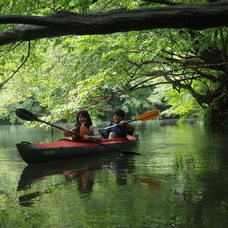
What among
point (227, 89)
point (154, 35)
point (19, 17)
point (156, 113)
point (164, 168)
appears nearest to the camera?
point (19, 17)

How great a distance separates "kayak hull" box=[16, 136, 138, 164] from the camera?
830 centimetres

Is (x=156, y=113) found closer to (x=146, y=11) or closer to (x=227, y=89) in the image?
(x=227, y=89)

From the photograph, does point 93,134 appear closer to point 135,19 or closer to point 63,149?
point 63,149

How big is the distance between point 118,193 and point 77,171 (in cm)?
242

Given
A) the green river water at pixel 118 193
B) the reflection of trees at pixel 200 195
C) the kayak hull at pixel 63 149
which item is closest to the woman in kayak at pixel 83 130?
the kayak hull at pixel 63 149

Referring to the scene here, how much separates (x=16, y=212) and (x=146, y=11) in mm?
2727

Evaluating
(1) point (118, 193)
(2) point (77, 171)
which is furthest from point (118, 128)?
(1) point (118, 193)

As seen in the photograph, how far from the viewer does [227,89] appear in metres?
15.3

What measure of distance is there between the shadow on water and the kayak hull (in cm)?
13

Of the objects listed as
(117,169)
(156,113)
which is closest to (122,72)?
(156,113)

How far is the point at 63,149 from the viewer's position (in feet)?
28.8

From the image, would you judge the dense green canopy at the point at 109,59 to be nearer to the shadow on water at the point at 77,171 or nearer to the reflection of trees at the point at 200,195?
the shadow on water at the point at 77,171

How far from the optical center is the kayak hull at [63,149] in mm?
8297

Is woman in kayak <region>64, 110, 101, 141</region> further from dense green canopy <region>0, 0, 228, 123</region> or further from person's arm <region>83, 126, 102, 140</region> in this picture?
dense green canopy <region>0, 0, 228, 123</region>
